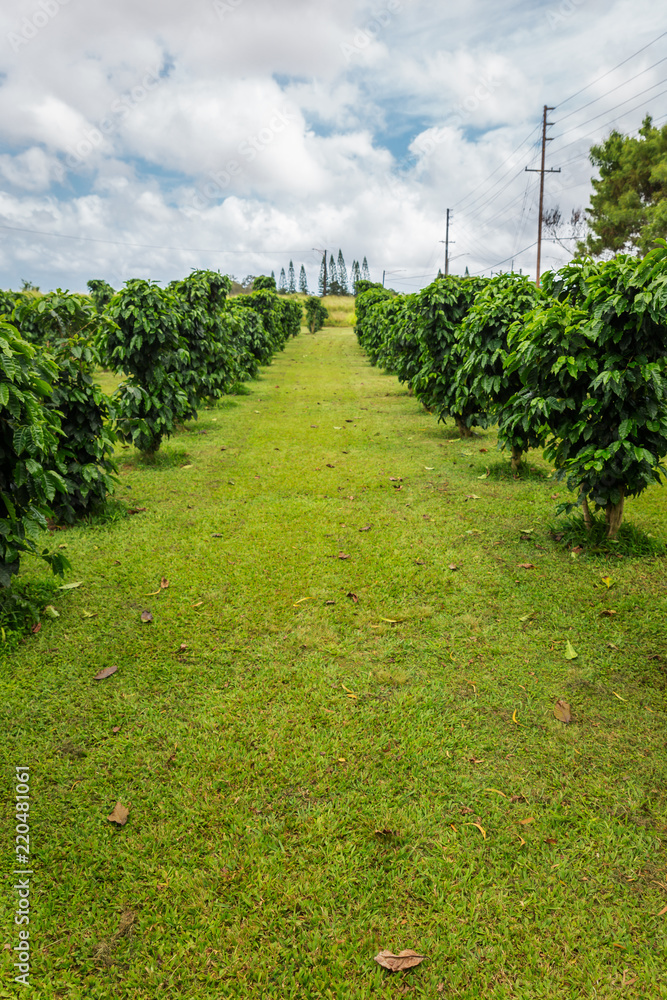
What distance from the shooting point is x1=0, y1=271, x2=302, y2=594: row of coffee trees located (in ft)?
11.4

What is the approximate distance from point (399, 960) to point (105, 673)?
226 centimetres

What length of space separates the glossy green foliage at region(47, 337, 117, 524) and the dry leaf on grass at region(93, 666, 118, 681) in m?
2.30

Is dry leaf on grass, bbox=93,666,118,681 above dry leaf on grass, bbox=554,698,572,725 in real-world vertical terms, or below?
above

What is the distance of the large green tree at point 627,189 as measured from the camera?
88.0ft

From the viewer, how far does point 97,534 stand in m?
5.44

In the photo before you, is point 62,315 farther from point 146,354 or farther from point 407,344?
point 407,344

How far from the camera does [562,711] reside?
10.0 ft

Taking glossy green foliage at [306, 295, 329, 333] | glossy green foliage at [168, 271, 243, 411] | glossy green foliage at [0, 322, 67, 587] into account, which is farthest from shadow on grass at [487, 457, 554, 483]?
glossy green foliage at [306, 295, 329, 333]

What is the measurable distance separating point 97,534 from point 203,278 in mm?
8010

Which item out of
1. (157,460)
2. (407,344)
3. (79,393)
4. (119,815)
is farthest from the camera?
(407,344)

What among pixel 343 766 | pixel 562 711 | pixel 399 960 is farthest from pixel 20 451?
Result: pixel 562 711

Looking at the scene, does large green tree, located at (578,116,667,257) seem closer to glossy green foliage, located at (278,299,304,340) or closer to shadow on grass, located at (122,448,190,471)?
glossy green foliage, located at (278,299,304,340)

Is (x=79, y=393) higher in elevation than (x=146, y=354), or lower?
lower

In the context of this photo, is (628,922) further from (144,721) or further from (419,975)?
(144,721)
